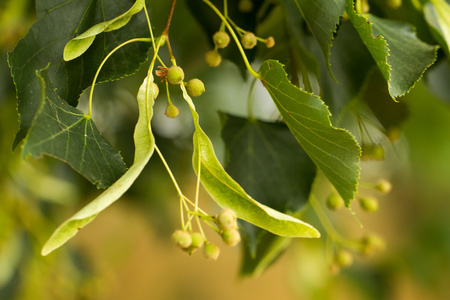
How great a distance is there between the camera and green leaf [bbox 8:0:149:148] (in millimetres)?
267

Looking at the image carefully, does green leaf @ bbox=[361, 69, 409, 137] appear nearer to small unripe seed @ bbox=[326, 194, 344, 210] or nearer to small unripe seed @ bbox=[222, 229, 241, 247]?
small unripe seed @ bbox=[326, 194, 344, 210]

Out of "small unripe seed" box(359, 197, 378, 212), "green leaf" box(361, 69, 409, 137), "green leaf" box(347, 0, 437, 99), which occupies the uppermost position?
"green leaf" box(347, 0, 437, 99)

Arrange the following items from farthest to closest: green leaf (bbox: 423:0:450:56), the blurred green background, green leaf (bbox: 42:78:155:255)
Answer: the blurred green background < green leaf (bbox: 423:0:450:56) < green leaf (bbox: 42:78:155:255)

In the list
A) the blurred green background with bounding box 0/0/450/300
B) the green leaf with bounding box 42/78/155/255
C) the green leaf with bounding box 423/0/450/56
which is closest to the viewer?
the green leaf with bounding box 42/78/155/255

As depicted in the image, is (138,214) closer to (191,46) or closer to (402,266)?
(191,46)

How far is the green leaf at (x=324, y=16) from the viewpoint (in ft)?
0.90

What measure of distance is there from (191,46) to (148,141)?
45 cm

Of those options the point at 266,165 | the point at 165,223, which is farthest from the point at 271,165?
the point at 165,223

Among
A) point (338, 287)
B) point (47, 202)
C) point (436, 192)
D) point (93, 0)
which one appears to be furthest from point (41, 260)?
point (436, 192)

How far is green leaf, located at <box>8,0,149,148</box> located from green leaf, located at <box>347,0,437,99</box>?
0.13 meters

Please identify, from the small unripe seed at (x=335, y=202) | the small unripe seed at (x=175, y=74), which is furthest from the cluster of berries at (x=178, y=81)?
the small unripe seed at (x=335, y=202)

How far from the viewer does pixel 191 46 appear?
26.1 inches

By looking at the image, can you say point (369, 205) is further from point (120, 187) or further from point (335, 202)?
point (120, 187)

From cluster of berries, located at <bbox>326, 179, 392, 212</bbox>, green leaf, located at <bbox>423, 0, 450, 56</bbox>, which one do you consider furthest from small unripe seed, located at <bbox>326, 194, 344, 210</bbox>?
green leaf, located at <bbox>423, 0, 450, 56</bbox>
